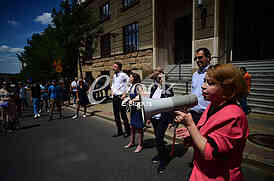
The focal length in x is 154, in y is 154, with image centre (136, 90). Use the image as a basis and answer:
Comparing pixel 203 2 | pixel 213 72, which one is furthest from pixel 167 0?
pixel 213 72

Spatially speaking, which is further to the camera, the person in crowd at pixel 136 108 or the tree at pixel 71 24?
the tree at pixel 71 24

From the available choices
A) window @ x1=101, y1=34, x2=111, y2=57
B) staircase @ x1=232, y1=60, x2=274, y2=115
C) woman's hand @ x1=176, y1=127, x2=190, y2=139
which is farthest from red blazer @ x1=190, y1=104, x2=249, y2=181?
window @ x1=101, y1=34, x2=111, y2=57

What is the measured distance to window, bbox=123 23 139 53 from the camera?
13.4 metres

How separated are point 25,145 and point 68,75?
1408 centimetres

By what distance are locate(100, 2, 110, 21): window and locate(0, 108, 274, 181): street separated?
14818mm

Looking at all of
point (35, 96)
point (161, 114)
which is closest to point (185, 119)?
point (161, 114)

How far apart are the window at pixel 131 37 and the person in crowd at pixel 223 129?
12.9 meters

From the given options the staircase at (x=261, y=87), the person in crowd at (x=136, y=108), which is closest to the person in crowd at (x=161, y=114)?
the person in crowd at (x=136, y=108)

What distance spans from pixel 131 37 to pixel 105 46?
4.85 meters

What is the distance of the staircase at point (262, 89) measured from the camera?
5.83m

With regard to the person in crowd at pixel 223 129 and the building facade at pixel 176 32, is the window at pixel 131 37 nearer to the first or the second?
the building facade at pixel 176 32

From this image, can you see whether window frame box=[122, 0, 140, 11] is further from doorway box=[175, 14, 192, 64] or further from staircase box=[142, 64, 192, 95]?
staircase box=[142, 64, 192, 95]

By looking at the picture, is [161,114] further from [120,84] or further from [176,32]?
[176,32]

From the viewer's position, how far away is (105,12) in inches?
676
